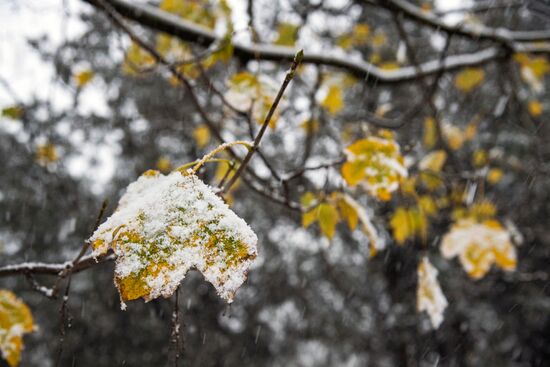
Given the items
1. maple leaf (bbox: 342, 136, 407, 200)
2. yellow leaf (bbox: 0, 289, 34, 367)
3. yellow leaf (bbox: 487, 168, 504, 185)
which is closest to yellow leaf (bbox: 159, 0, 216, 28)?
maple leaf (bbox: 342, 136, 407, 200)

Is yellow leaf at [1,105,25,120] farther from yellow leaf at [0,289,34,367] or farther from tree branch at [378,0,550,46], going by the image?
tree branch at [378,0,550,46]

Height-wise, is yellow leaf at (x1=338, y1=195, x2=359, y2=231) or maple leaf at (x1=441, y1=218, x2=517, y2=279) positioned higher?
maple leaf at (x1=441, y1=218, x2=517, y2=279)

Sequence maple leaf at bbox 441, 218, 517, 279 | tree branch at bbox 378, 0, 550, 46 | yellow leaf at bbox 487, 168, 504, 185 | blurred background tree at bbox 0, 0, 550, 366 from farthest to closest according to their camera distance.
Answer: blurred background tree at bbox 0, 0, 550, 366
yellow leaf at bbox 487, 168, 504, 185
tree branch at bbox 378, 0, 550, 46
maple leaf at bbox 441, 218, 517, 279

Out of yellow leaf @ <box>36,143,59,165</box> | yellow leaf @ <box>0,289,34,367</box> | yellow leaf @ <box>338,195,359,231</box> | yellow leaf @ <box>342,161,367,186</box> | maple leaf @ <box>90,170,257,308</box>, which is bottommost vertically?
maple leaf @ <box>90,170,257,308</box>

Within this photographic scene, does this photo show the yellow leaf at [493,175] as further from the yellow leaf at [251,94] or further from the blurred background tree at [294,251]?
the yellow leaf at [251,94]

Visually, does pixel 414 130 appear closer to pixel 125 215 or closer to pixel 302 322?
pixel 302 322

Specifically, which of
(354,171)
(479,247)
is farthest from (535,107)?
(354,171)

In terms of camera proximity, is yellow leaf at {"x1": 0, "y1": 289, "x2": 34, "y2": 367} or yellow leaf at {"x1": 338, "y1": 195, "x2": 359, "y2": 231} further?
yellow leaf at {"x1": 338, "y1": 195, "x2": 359, "y2": 231}
